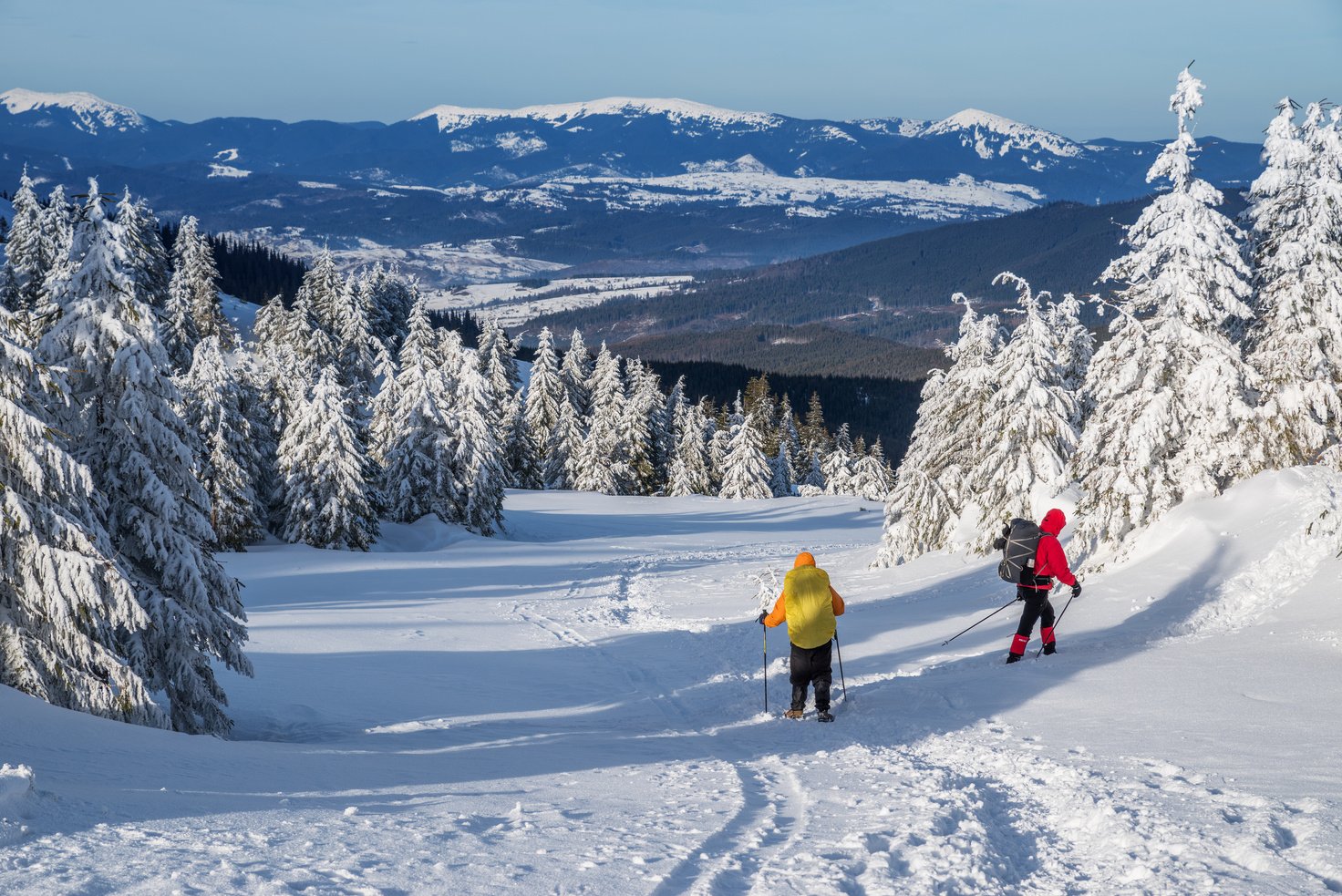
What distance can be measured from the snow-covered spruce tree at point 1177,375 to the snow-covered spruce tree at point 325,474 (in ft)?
80.2

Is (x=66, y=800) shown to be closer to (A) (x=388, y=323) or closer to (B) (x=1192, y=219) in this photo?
(B) (x=1192, y=219)

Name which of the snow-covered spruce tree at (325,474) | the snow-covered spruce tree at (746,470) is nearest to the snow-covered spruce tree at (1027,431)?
the snow-covered spruce tree at (325,474)

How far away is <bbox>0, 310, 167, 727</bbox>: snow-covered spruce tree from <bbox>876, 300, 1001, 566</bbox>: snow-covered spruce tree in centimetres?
2018

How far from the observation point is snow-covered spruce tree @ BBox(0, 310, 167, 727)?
9.31m

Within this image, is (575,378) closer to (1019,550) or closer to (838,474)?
(838,474)

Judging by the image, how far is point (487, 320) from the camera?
73.3 metres

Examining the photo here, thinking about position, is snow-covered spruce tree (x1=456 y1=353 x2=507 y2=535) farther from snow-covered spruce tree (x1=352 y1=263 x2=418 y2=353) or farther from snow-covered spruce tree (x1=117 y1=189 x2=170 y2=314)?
snow-covered spruce tree (x1=352 y1=263 x2=418 y2=353)

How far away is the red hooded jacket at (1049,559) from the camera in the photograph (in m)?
12.5

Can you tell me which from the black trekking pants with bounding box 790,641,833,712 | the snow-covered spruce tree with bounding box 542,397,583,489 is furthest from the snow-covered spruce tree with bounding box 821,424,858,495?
the black trekking pants with bounding box 790,641,833,712

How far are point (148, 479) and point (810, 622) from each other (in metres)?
7.71

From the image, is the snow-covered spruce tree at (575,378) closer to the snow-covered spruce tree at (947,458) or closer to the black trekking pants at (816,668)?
the snow-covered spruce tree at (947,458)

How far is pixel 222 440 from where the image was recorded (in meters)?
32.8

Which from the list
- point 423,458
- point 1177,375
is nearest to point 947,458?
point 1177,375

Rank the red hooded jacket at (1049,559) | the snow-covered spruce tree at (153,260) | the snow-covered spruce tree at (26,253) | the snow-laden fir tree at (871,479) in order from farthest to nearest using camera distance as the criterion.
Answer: the snow-laden fir tree at (871,479) → the snow-covered spruce tree at (153,260) → the snow-covered spruce tree at (26,253) → the red hooded jacket at (1049,559)
